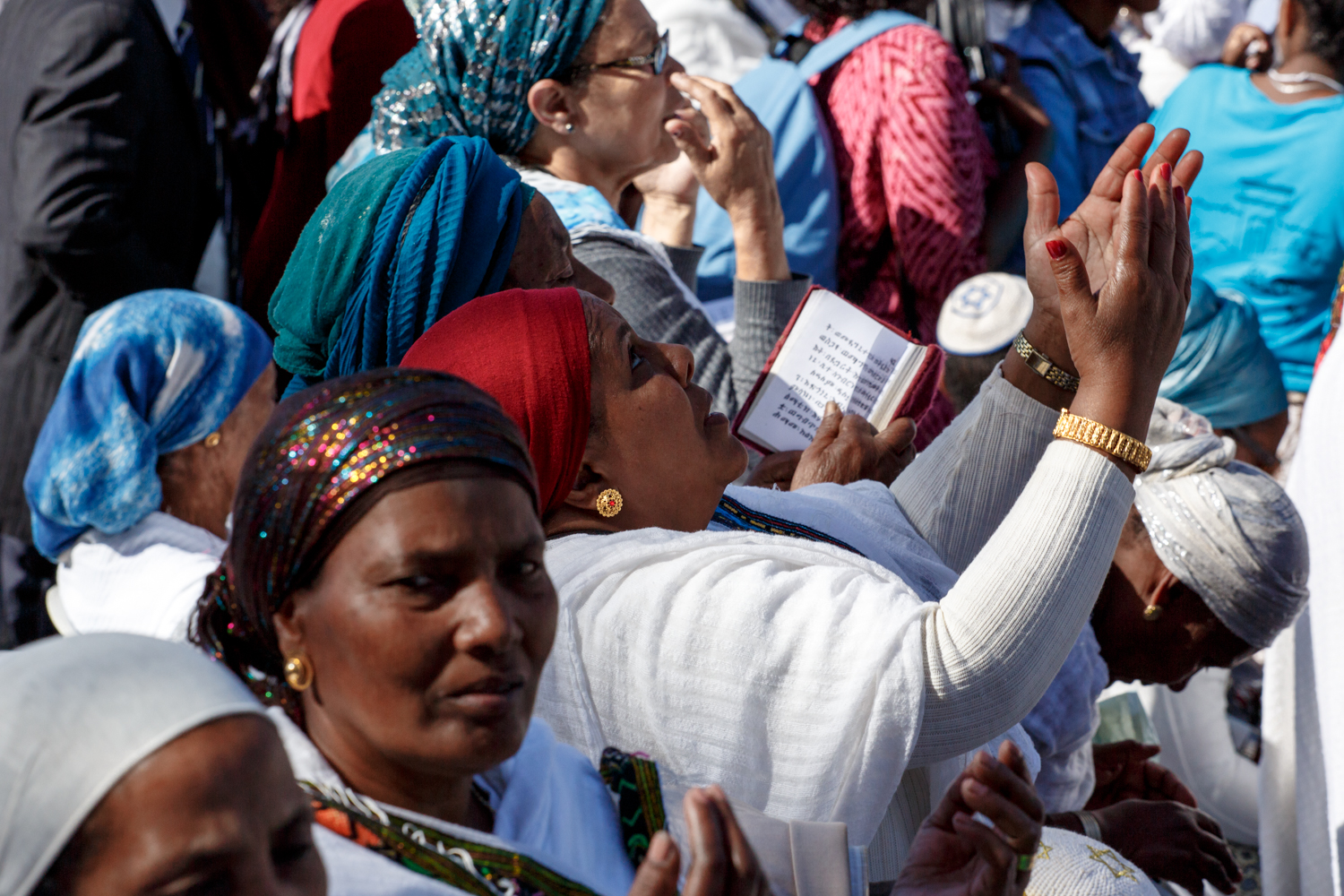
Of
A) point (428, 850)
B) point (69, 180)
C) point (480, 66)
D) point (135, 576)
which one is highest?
point (480, 66)

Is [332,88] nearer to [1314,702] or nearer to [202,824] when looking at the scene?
[1314,702]

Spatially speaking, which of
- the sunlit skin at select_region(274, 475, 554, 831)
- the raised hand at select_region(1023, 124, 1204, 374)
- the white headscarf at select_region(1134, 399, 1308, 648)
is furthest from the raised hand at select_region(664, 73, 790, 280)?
the sunlit skin at select_region(274, 475, 554, 831)

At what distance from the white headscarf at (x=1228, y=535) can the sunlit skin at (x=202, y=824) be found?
230 centimetres

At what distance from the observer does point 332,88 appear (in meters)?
4.37

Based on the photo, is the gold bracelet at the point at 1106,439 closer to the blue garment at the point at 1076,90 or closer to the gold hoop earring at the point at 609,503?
the gold hoop earring at the point at 609,503

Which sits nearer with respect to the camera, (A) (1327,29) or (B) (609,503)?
(B) (609,503)

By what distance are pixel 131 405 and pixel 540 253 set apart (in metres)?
1.37

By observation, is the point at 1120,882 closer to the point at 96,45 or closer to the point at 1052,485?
the point at 1052,485

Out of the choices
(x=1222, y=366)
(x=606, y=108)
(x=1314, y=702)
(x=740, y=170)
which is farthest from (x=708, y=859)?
(x=1222, y=366)

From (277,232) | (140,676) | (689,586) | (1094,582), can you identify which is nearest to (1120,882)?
(1094,582)

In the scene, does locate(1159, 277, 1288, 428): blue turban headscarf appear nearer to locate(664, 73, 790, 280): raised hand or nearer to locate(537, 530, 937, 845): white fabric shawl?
locate(664, 73, 790, 280): raised hand

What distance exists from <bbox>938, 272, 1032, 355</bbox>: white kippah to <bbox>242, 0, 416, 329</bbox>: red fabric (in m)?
1.87

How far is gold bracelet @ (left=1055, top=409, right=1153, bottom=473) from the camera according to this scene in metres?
1.88

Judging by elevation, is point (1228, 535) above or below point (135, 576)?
above
